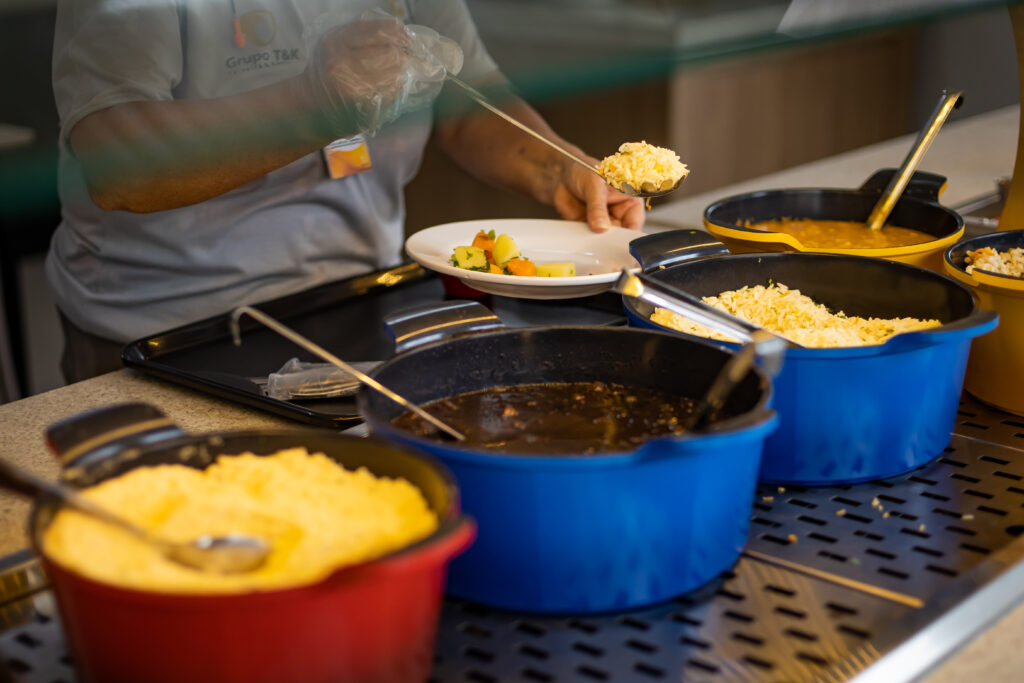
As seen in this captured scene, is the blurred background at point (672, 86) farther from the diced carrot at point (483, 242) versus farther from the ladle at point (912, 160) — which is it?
the diced carrot at point (483, 242)

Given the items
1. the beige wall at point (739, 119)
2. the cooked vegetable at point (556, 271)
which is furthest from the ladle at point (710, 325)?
the beige wall at point (739, 119)

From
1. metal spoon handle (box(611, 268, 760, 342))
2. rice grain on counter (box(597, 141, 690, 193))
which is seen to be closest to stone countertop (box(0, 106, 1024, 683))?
metal spoon handle (box(611, 268, 760, 342))

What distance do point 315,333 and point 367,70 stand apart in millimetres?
411

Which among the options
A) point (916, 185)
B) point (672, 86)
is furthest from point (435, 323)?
point (672, 86)

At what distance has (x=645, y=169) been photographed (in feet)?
4.59

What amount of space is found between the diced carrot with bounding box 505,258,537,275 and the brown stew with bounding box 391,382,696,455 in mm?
423

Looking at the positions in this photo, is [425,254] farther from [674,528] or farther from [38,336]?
[38,336]

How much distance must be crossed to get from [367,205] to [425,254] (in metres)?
0.37

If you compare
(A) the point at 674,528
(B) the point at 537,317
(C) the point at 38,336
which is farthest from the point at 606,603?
(C) the point at 38,336

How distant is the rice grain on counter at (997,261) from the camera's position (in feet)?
3.77

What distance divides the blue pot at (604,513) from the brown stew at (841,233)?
652mm

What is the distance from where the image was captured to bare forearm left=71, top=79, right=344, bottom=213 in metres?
1.01

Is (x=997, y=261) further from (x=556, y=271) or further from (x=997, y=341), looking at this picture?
(x=556, y=271)

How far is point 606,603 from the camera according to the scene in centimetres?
78
